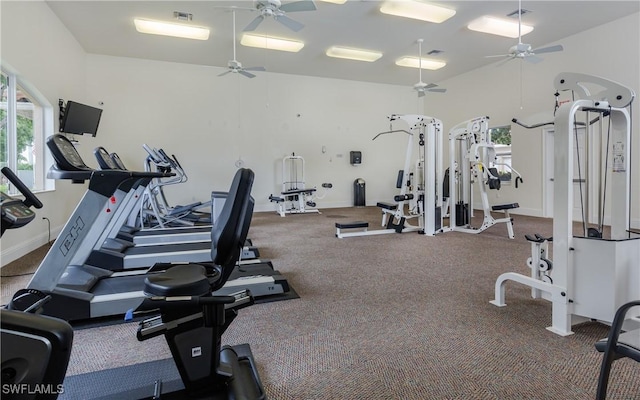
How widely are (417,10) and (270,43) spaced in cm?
300

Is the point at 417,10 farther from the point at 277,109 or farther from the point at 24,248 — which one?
the point at 24,248

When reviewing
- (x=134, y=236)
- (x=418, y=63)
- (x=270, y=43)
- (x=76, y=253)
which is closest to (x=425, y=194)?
(x=418, y=63)

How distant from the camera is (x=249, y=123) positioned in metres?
8.89

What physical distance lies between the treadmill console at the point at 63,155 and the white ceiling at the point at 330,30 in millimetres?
3616

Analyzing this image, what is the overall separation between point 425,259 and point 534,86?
586 cm

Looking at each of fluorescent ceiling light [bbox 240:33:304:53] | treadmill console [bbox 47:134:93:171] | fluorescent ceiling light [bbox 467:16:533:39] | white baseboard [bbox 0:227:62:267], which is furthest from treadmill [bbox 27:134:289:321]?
fluorescent ceiling light [bbox 467:16:533:39]

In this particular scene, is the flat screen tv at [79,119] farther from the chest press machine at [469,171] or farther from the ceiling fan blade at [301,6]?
the chest press machine at [469,171]

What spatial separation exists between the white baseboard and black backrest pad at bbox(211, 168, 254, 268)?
12.5 ft

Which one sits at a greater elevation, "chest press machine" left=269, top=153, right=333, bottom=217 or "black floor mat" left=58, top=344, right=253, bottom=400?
"chest press machine" left=269, top=153, right=333, bottom=217

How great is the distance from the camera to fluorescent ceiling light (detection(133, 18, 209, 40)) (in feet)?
20.2

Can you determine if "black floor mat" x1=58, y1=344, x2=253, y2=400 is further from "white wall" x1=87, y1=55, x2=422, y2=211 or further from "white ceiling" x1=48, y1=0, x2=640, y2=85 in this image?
"white wall" x1=87, y1=55, x2=422, y2=211

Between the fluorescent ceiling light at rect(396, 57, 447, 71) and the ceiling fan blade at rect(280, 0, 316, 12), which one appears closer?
the ceiling fan blade at rect(280, 0, 316, 12)

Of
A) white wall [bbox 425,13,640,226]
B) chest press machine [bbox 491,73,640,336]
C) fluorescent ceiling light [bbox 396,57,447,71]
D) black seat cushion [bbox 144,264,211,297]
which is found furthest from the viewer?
fluorescent ceiling light [bbox 396,57,447,71]

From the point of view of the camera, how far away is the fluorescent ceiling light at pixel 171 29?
20.2ft
